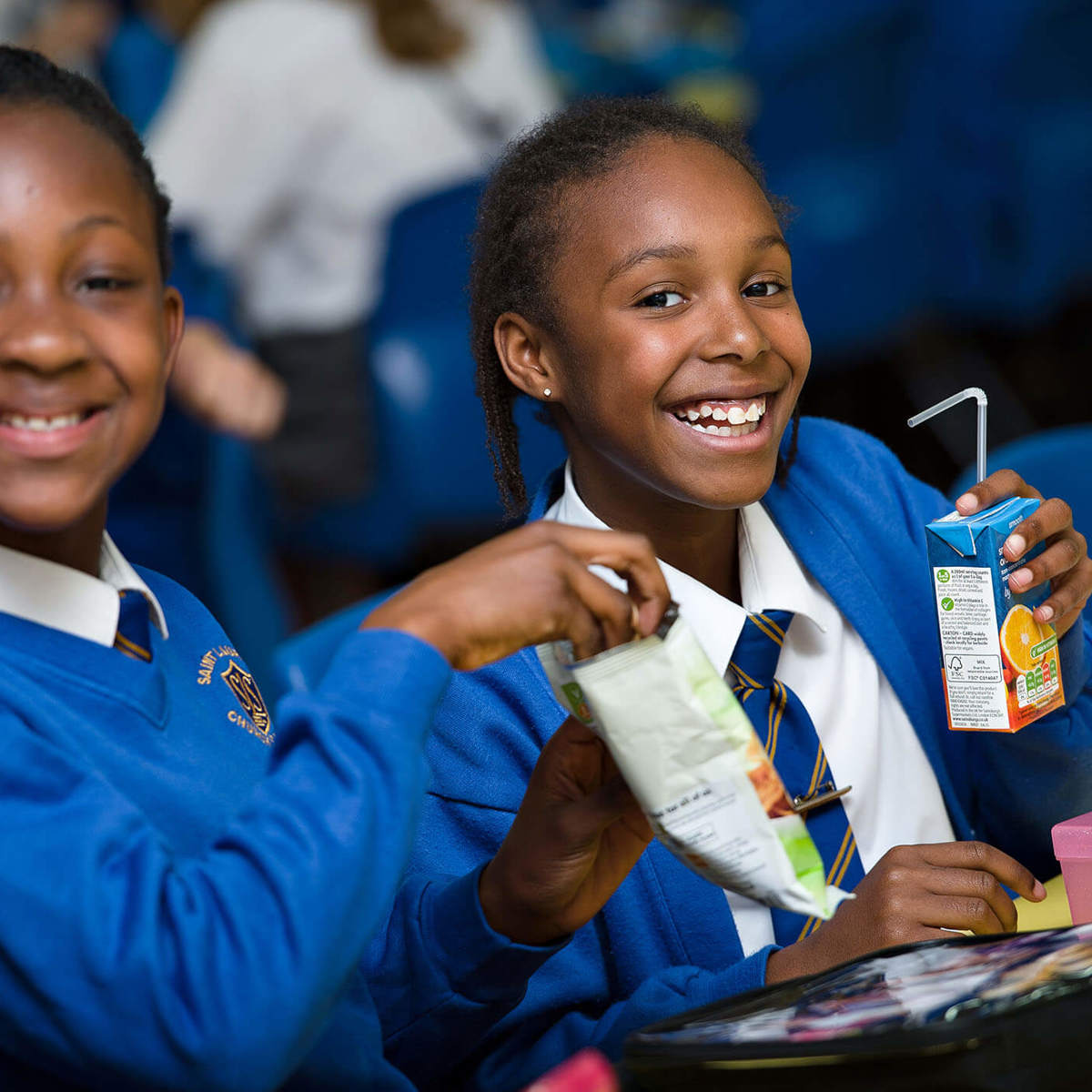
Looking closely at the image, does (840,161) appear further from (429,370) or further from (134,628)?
(134,628)

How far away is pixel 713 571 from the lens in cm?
138

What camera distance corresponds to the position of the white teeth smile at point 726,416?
125cm

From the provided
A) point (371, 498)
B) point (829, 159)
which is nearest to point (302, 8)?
point (371, 498)

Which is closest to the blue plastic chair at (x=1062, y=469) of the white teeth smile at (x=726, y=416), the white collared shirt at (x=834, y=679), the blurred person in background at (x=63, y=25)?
the white collared shirt at (x=834, y=679)

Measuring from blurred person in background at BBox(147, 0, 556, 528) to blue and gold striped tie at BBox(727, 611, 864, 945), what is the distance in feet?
5.20

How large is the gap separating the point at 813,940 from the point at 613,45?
408cm

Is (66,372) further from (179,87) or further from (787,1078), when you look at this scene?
(179,87)

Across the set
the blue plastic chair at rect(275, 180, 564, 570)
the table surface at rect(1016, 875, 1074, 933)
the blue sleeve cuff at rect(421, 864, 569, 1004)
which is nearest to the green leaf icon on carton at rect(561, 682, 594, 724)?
the blue sleeve cuff at rect(421, 864, 569, 1004)

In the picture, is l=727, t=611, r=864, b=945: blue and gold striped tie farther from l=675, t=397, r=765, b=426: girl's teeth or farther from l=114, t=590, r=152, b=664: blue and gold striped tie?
l=114, t=590, r=152, b=664: blue and gold striped tie

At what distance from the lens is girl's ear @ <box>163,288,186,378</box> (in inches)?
40.0

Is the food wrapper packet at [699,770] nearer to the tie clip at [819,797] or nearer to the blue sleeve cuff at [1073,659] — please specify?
the tie clip at [819,797]

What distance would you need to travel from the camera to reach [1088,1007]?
30.9 inches

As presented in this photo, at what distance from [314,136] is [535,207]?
169 centimetres

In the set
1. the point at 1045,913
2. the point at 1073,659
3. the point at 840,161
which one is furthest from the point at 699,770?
the point at 840,161
